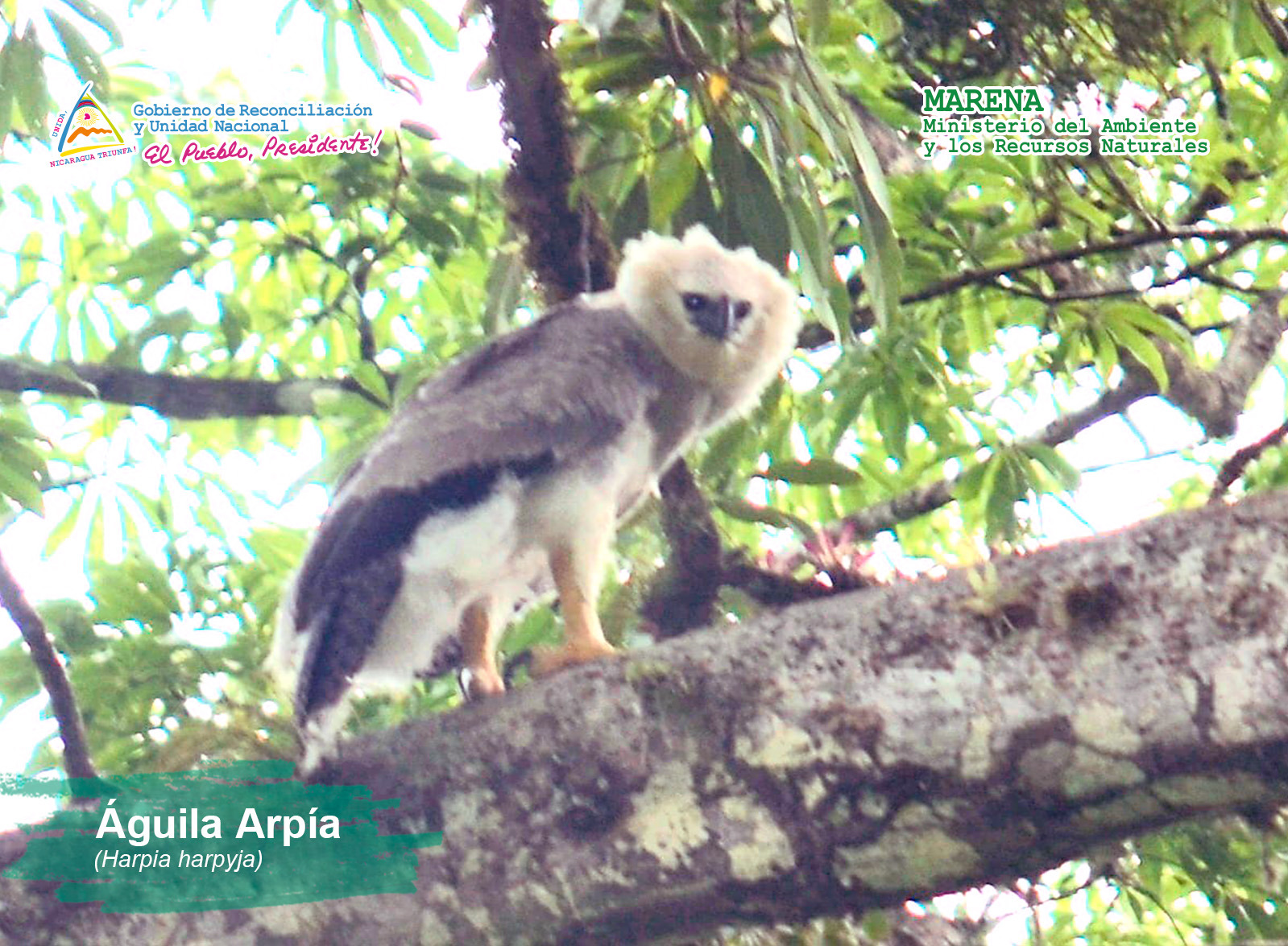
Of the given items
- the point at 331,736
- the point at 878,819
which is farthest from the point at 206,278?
the point at 878,819

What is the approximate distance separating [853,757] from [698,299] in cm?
146

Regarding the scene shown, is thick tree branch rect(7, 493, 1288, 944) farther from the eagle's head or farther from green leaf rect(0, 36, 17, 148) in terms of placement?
green leaf rect(0, 36, 17, 148)

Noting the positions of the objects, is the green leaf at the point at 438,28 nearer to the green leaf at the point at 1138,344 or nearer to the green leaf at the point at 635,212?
the green leaf at the point at 635,212

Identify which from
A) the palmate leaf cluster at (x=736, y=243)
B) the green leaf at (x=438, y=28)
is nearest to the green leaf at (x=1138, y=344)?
the palmate leaf cluster at (x=736, y=243)

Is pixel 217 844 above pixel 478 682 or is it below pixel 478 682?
above

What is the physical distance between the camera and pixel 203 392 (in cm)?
385

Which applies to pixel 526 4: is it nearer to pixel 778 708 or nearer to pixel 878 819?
pixel 778 708

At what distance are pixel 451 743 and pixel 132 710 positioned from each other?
4.20 ft

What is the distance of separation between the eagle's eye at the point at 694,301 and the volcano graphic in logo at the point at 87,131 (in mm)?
1612

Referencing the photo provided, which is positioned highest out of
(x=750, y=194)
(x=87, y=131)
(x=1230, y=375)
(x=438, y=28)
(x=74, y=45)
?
(x=74, y=45)

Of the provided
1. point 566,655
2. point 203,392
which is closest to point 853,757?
point 566,655

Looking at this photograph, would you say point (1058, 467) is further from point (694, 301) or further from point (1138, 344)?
point (694, 301)

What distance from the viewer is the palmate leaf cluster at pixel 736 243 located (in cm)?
270

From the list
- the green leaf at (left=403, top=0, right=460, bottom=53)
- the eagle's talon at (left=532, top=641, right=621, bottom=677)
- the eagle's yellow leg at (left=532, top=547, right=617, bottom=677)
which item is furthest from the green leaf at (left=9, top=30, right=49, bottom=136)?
the eagle's talon at (left=532, top=641, right=621, bottom=677)
